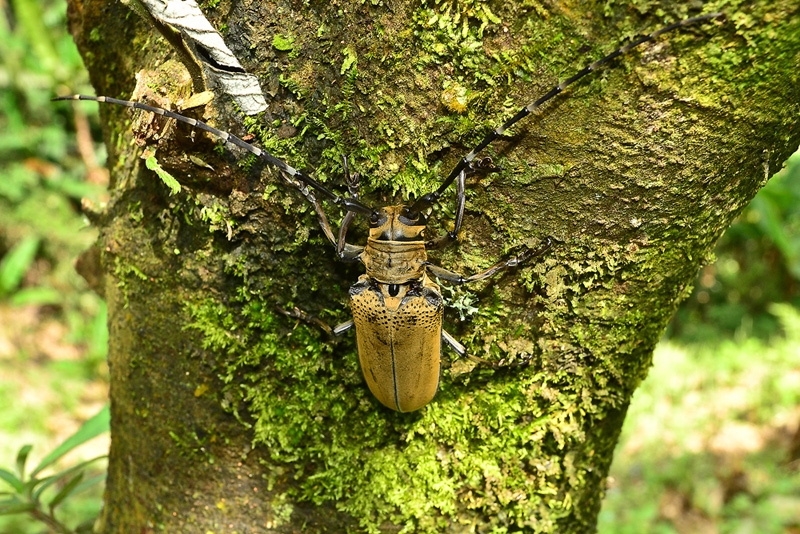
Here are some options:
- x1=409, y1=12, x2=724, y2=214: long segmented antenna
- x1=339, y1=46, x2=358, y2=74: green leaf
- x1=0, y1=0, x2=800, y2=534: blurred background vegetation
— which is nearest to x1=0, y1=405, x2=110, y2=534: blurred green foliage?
x1=409, y1=12, x2=724, y2=214: long segmented antenna

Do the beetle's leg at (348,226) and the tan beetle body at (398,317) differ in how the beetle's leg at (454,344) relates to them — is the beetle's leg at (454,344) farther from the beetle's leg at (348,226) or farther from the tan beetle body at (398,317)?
the beetle's leg at (348,226)

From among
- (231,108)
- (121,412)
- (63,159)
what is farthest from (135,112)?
(63,159)

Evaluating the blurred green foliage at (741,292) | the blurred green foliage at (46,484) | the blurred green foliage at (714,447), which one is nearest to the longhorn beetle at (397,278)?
the blurred green foliage at (46,484)

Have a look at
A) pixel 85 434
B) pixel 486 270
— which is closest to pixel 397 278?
pixel 486 270

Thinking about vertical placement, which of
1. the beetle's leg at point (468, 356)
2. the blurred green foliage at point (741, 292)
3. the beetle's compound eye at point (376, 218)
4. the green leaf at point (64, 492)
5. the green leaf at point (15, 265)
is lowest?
the green leaf at point (64, 492)

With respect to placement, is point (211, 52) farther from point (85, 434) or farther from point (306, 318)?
point (85, 434)

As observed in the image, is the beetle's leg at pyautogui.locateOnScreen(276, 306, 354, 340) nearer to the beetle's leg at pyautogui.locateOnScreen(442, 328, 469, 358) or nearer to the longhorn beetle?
the longhorn beetle
